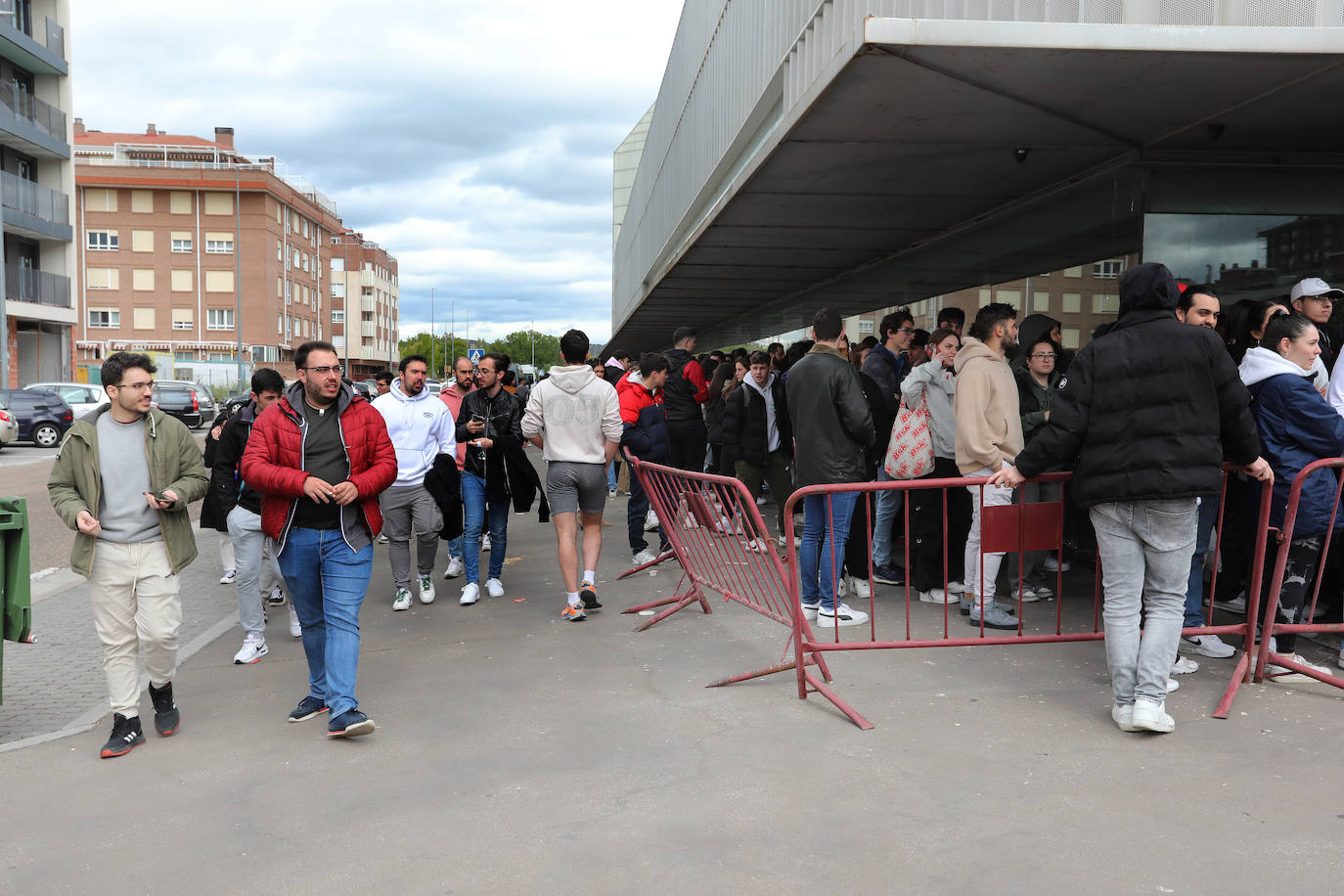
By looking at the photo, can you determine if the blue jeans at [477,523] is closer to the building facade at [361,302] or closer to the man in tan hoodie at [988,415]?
the man in tan hoodie at [988,415]

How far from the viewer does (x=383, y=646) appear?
6.79 meters

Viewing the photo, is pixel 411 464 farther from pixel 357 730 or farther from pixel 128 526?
pixel 357 730

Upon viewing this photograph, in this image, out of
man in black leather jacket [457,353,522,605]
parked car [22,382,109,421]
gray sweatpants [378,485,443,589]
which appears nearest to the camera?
gray sweatpants [378,485,443,589]

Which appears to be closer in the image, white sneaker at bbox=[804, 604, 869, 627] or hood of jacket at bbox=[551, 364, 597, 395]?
white sneaker at bbox=[804, 604, 869, 627]

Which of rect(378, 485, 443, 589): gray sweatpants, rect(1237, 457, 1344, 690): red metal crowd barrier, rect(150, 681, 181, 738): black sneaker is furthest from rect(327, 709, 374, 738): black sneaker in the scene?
rect(1237, 457, 1344, 690): red metal crowd barrier

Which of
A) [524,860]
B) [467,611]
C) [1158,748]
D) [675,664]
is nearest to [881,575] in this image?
[675,664]

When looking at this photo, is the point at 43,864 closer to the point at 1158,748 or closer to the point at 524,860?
the point at 524,860

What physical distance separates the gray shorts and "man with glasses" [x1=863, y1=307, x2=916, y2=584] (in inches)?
83.5

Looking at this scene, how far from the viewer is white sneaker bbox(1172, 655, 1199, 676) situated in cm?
562

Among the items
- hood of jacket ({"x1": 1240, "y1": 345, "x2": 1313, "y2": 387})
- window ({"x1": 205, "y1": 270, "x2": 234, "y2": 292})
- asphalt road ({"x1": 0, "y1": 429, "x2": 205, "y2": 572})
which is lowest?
asphalt road ({"x1": 0, "y1": 429, "x2": 205, "y2": 572})

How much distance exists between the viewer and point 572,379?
7551 mm

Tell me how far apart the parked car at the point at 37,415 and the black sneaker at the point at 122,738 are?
2394cm

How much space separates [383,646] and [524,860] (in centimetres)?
346

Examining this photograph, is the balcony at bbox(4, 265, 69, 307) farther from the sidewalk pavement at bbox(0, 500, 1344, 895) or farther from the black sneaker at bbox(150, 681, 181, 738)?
the sidewalk pavement at bbox(0, 500, 1344, 895)
